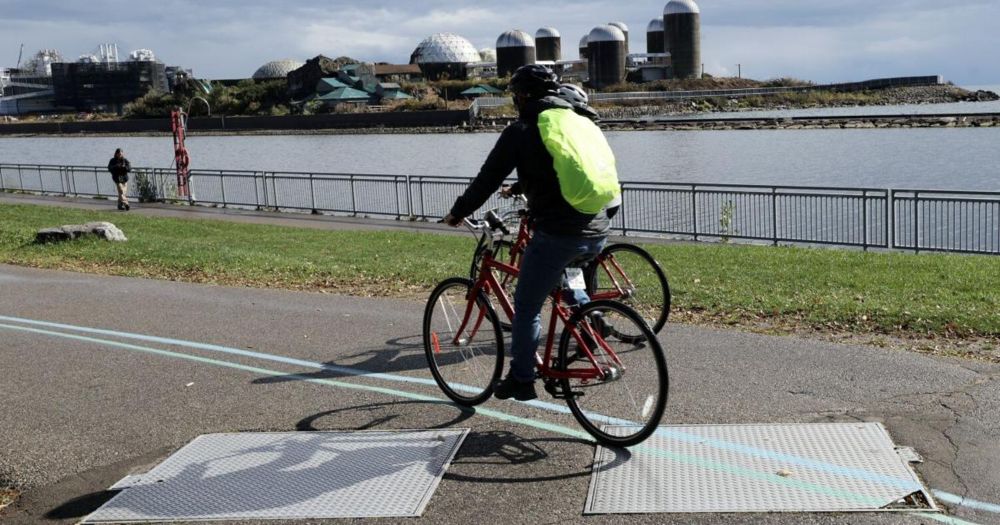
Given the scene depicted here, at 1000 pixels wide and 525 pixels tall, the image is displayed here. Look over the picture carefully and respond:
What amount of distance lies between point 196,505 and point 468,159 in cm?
5854

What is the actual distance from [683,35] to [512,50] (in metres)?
28.1

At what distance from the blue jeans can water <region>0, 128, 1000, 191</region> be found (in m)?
35.1

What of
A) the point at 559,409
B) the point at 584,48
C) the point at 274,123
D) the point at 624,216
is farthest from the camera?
the point at 584,48

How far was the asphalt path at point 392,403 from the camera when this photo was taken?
17.2 feet

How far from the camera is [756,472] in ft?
17.2

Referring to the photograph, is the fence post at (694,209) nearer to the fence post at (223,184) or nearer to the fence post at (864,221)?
the fence post at (864,221)

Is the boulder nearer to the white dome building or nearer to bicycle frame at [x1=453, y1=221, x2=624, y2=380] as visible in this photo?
A: bicycle frame at [x1=453, y1=221, x2=624, y2=380]

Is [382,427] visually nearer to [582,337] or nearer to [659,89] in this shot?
[582,337]

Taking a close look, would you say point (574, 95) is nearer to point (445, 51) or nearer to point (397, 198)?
point (397, 198)

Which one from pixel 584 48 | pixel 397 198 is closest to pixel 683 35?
pixel 584 48

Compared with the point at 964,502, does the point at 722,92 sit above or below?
above

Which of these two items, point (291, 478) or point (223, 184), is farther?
point (223, 184)

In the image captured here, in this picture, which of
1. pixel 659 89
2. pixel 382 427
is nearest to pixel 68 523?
pixel 382 427

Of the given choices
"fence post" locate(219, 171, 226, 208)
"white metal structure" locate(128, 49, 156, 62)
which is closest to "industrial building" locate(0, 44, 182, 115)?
"white metal structure" locate(128, 49, 156, 62)
